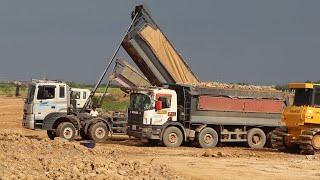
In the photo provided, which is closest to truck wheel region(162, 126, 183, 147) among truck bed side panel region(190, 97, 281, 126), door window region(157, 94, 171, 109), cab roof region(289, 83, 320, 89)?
truck bed side panel region(190, 97, 281, 126)

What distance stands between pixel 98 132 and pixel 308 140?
886 cm

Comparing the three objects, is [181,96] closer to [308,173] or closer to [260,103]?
[260,103]

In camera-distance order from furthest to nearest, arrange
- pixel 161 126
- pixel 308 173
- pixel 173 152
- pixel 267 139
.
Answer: pixel 267 139
pixel 161 126
pixel 173 152
pixel 308 173

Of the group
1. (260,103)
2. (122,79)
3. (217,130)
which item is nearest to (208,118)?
(217,130)

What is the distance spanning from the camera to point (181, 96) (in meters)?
25.2

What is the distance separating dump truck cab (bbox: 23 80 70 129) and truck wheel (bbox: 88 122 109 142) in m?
1.45

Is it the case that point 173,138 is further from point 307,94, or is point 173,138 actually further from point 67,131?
point 307,94

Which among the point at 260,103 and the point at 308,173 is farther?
the point at 260,103

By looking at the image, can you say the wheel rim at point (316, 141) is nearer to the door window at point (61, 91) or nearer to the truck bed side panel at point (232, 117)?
the truck bed side panel at point (232, 117)

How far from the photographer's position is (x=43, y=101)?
25.5 meters

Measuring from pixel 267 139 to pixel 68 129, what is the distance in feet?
27.8

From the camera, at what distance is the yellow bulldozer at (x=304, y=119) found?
22641mm

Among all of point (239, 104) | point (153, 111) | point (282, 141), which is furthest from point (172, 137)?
point (282, 141)

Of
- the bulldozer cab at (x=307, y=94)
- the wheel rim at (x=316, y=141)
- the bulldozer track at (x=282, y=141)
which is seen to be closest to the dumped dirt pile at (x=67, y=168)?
the wheel rim at (x=316, y=141)
